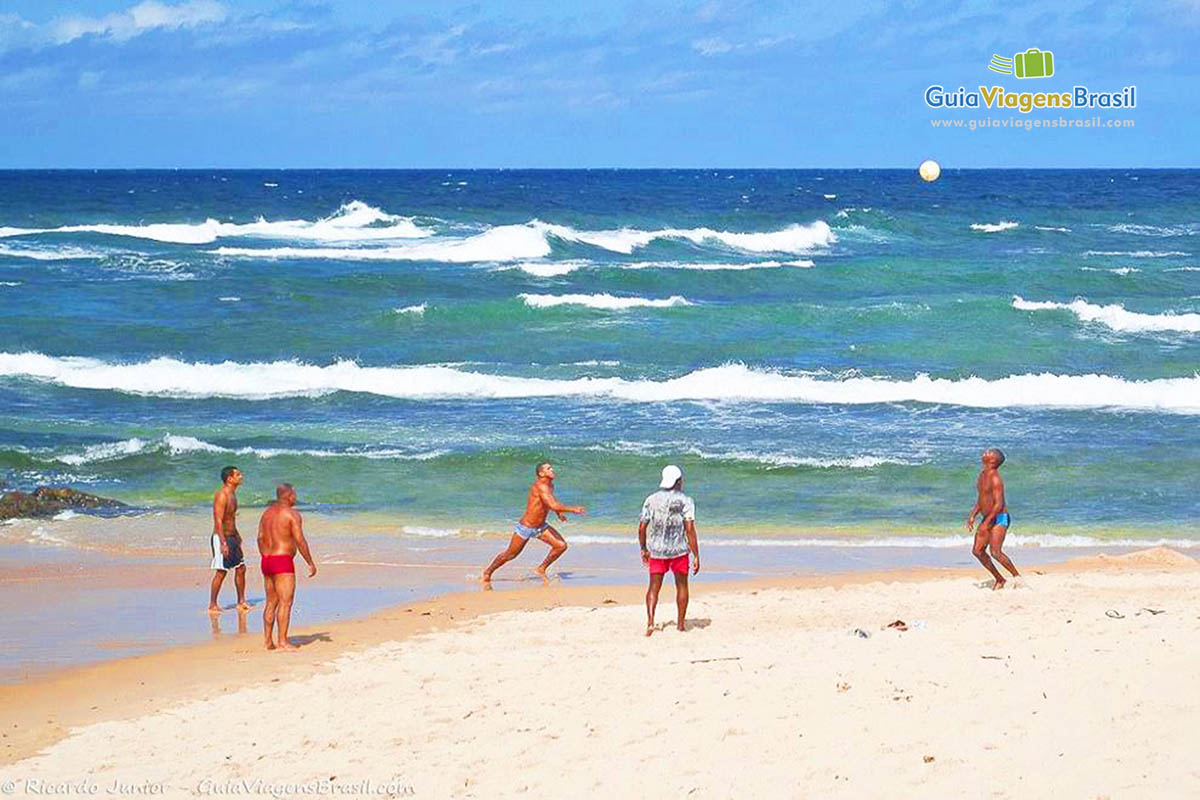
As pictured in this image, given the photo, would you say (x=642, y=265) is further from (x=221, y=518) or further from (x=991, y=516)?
(x=221, y=518)

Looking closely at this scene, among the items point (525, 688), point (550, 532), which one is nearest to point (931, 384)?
point (550, 532)

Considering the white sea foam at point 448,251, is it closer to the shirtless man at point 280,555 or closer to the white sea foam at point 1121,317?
the white sea foam at point 1121,317

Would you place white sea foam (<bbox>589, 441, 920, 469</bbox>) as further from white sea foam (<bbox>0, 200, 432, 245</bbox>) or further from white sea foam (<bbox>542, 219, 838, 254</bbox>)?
white sea foam (<bbox>0, 200, 432, 245</bbox>)

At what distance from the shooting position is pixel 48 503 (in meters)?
15.9

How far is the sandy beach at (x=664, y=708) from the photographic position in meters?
6.95

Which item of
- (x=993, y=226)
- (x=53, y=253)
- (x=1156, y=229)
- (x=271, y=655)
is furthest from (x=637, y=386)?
(x=1156, y=229)

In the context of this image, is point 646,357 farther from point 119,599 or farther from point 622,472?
point 119,599

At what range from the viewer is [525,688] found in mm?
8750

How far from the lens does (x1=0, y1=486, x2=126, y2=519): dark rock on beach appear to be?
51.5 ft

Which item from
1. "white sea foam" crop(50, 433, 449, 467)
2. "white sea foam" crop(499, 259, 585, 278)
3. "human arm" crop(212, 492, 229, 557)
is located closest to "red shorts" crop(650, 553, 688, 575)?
"human arm" crop(212, 492, 229, 557)

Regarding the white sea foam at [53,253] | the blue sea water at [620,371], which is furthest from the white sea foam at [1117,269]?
the white sea foam at [53,253]

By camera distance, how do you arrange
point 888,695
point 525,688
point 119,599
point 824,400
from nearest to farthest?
1. point 888,695
2. point 525,688
3. point 119,599
4. point 824,400

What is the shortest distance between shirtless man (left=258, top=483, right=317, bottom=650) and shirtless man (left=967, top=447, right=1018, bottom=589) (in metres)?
5.08

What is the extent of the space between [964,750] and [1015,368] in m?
19.8
